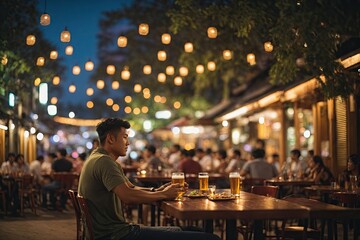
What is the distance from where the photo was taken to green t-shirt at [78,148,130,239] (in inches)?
246

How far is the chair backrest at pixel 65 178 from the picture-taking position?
1977cm

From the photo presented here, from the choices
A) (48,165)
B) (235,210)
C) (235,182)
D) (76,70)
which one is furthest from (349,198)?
(76,70)

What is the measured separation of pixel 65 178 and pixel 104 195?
45.0 feet

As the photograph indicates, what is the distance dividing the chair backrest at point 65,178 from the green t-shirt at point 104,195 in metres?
13.5

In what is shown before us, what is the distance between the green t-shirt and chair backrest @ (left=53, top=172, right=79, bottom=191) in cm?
1349

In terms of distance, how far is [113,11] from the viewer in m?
36.5

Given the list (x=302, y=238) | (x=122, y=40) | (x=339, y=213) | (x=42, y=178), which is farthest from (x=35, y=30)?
(x=339, y=213)

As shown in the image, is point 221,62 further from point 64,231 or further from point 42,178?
point 64,231

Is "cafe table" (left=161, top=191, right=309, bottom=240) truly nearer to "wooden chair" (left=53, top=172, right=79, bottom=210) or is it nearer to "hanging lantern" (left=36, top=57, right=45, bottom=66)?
"wooden chair" (left=53, top=172, right=79, bottom=210)

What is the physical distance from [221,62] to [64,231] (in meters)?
12.1

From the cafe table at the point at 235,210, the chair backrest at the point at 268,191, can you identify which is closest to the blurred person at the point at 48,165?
the chair backrest at the point at 268,191

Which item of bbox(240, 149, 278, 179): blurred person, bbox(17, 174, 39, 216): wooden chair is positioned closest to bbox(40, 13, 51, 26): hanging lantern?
bbox(17, 174, 39, 216): wooden chair

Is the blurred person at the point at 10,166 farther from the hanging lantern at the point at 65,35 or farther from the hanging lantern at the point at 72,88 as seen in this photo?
the hanging lantern at the point at 72,88

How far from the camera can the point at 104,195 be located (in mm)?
6387
